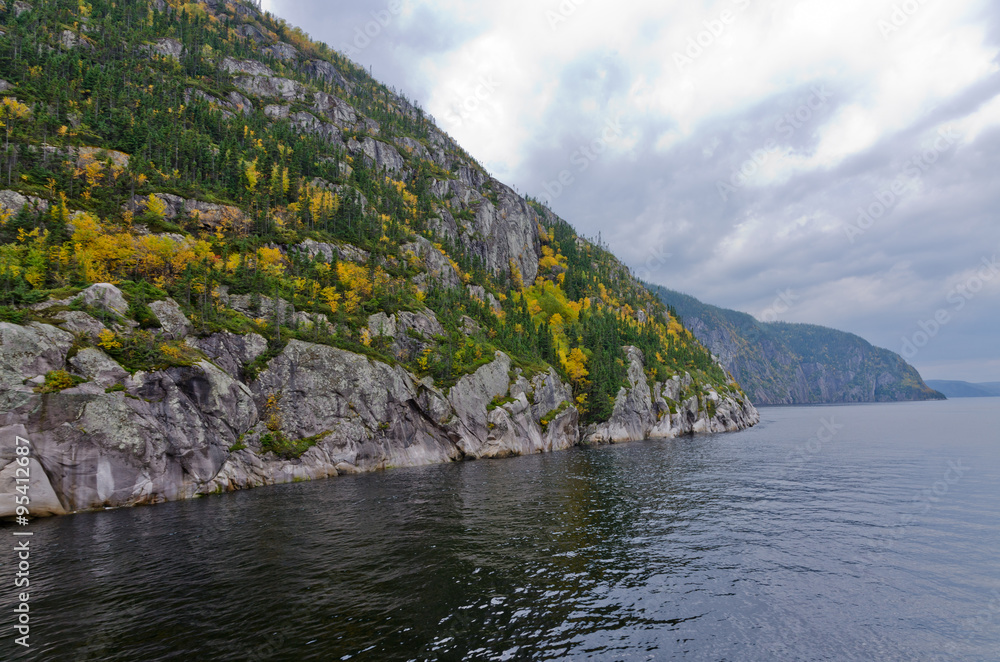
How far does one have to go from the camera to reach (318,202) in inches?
4387

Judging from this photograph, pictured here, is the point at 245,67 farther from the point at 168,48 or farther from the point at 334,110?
the point at 334,110

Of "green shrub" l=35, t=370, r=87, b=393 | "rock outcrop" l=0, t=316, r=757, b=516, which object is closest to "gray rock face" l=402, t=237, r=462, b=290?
"rock outcrop" l=0, t=316, r=757, b=516

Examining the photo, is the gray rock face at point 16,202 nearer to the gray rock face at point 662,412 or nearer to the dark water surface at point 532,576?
the dark water surface at point 532,576

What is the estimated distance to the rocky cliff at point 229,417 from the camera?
35656 millimetres

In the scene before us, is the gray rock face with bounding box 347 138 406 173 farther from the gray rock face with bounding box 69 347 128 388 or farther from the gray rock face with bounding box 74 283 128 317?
the gray rock face with bounding box 69 347 128 388

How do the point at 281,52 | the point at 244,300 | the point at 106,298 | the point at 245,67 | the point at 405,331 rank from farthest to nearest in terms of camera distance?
the point at 281,52
the point at 245,67
the point at 405,331
the point at 244,300
the point at 106,298

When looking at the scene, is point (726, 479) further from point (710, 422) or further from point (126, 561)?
point (710, 422)

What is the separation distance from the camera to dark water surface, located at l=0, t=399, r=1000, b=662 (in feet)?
51.1

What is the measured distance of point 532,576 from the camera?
21828 mm

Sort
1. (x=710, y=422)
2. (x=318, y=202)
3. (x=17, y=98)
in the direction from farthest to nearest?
(x=710, y=422) → (x=318, y=202) → (x=17, y=98)

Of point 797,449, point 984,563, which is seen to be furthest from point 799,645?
point 797,449

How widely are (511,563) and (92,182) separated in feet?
320

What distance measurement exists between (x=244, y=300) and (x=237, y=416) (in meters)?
24.6

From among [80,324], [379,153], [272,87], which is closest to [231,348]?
[80,324]
